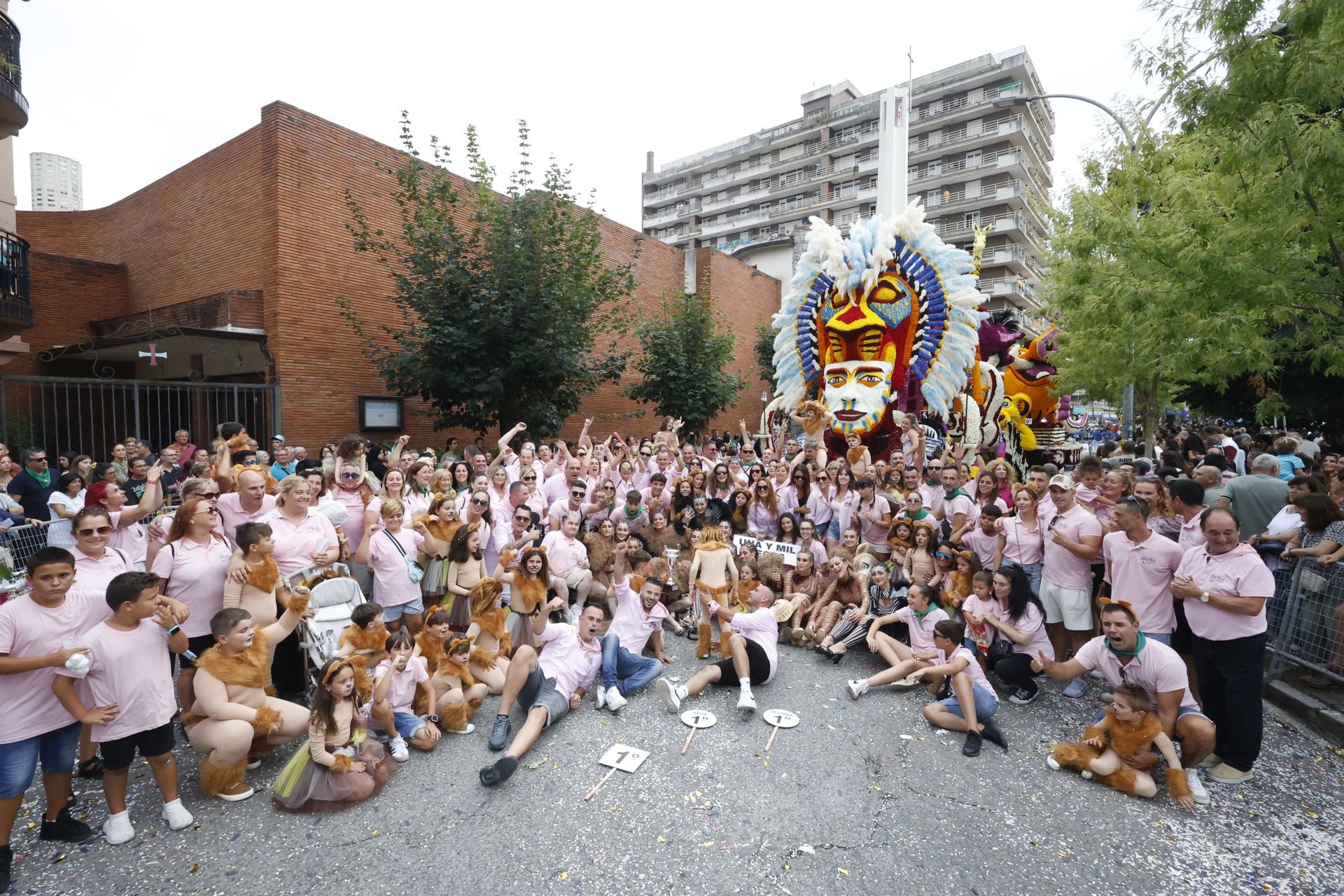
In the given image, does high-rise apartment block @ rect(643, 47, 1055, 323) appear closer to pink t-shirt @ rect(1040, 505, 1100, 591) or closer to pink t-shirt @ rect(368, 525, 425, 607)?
pink t-shirt @ rect(1040, 505, 1100, 591)

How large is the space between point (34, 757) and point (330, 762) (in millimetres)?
1273

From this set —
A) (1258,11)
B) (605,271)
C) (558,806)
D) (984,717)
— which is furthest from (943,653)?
(605,271)

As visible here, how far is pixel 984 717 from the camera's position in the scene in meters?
4.37

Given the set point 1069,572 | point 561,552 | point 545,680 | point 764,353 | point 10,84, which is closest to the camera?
point 545,680

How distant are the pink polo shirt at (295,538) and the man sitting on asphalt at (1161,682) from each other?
512 cm

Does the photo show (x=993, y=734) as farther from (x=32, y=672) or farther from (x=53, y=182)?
(x=53, y=182)

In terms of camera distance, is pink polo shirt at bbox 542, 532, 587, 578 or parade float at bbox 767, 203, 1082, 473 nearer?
pink polo shirt at bbox 542, 532, 587, 578

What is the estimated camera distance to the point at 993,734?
428 cm

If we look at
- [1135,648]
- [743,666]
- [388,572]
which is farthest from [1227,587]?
[388,572]

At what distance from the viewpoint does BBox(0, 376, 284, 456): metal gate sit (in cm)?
1018

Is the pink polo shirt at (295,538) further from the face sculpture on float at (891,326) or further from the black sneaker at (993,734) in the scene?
the face sculpture on float at (891,326)

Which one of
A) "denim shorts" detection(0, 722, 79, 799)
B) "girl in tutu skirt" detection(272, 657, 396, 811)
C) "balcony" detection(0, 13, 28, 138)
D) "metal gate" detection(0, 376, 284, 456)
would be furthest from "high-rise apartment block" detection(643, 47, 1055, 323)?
"denim shorts" detection(0, 722, 79, 799)

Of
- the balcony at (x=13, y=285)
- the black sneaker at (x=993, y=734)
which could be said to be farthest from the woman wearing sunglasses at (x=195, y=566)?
the balcony at (x=13, y=285)

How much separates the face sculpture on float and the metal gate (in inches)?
363
